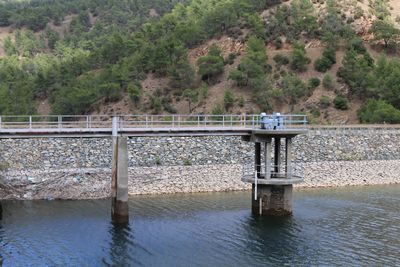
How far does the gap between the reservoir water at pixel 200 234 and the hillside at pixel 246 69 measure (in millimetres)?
39796

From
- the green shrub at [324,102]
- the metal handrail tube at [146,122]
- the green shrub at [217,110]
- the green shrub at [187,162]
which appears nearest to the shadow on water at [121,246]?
the metal handrail tube at [146,122]

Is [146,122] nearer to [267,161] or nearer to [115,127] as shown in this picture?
[115,127]

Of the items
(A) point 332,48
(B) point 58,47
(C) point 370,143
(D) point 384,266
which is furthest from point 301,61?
(B) point 58,47

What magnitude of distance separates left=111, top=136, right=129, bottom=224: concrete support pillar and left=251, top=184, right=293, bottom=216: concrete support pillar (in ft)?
34.3

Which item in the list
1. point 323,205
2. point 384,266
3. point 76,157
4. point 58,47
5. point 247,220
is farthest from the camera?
point 58,47

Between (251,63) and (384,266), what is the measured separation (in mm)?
72383

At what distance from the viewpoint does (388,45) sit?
11188cm

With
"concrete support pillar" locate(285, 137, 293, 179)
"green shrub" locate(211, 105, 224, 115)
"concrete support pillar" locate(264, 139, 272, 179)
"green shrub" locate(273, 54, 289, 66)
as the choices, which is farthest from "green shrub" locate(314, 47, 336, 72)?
"concrete support pillar" locate(264, 139, 272, 179)

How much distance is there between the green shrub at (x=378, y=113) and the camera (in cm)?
7944

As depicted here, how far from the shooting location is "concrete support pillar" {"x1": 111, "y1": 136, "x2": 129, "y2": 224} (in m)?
38.7

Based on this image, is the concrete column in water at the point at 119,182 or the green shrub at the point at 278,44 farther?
the green shrub at the point at 278,44

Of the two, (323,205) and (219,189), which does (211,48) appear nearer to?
(219,189)

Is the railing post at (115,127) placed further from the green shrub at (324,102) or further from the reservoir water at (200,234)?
the green shrub at (324,102)

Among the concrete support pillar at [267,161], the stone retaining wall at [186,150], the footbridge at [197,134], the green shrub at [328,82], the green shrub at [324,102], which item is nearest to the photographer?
the footbridge at [197,134]
